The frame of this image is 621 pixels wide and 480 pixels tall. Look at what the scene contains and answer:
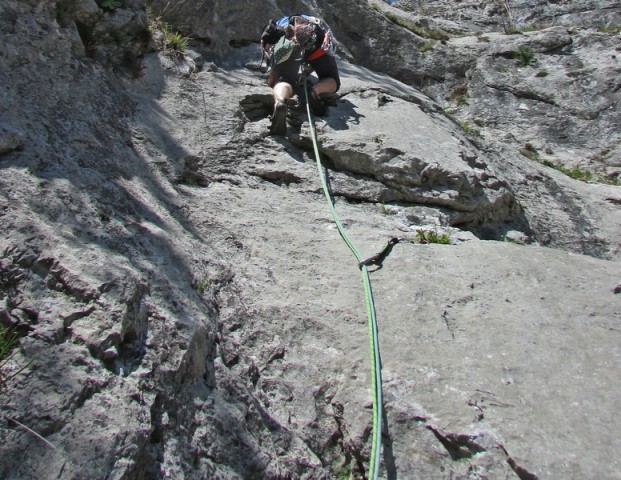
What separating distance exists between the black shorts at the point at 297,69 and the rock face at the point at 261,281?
10.4 inches

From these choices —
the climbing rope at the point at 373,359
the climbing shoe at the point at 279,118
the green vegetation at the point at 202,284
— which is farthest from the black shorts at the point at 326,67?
the green vegetation at the point at 202,284

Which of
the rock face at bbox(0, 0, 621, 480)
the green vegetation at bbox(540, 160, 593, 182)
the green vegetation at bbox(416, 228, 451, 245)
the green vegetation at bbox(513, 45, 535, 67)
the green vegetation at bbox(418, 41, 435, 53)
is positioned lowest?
the green vegetation at bbox(540, 160, 593, 182)

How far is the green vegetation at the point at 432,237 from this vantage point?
4.56 meters

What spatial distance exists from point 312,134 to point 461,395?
3172 mm

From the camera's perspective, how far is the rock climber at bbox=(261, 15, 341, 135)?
607 cm

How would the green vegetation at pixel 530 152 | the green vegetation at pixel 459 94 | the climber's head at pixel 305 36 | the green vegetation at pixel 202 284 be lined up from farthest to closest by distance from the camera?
the green vegetation at pixel 459 94 → the green vegetation at pixel 530 152 → the climber's head at pixel 305 36 → the green vegetation at pixel 202 284

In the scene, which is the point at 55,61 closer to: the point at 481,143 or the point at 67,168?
the point at 67,168

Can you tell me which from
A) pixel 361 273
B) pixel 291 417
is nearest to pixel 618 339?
pixel 361 273

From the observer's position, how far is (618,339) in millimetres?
3430

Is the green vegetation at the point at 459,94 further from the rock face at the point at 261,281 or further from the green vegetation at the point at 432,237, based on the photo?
the green vegetation at the point at 432,237

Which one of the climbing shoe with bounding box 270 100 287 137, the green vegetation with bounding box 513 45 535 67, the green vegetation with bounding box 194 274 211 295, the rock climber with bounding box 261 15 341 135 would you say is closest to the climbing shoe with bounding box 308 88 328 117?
the rock climber with bounding box 261 15 341 135

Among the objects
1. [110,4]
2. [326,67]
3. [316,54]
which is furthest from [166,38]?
[326,67]

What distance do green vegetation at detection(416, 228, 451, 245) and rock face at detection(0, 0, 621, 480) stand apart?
2 centimetres

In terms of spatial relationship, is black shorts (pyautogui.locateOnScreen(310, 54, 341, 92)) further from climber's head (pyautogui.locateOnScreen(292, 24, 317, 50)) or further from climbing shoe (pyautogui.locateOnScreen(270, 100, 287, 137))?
climbing shoe (pyautogui.locateOnScreen(270, 100, 287, 137))
